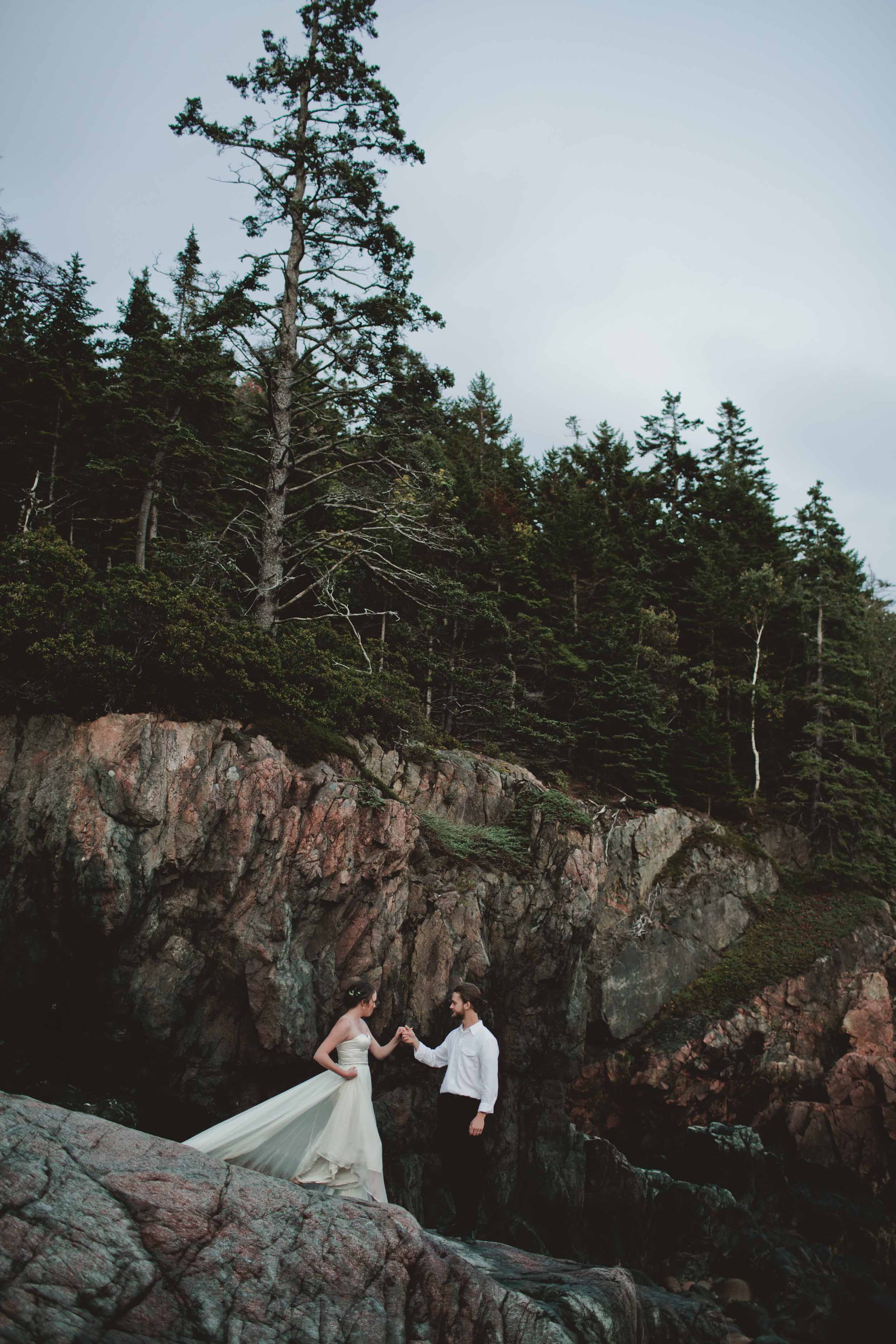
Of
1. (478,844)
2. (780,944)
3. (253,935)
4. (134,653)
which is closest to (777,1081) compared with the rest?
(780,944)

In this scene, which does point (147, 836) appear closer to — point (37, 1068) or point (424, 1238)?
point (37, 1068)

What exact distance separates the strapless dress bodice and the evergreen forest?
572 cm

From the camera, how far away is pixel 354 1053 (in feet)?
22.2

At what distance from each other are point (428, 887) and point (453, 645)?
38.5 feet

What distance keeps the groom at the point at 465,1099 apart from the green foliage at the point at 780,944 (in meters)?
13.2

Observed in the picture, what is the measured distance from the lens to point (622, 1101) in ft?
56.7

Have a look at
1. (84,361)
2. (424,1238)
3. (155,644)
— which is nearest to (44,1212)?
(424,1238)

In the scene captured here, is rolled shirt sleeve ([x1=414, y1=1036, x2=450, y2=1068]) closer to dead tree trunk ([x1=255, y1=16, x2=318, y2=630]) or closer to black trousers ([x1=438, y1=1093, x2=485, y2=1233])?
black trousers ([x1=438, y1=1093, x2=485, y2=1233])

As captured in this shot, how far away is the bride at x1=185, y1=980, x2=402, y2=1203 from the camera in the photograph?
601cm

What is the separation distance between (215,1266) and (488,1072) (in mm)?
3125

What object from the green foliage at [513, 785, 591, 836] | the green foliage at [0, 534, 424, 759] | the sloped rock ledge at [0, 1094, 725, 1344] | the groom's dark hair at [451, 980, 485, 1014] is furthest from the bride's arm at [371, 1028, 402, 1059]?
the green foliage at [513, 785, 591, 836]

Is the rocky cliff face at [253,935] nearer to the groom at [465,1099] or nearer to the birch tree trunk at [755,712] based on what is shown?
the groom at [465,1099]

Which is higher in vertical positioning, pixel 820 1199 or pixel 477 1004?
pixel 477 1004

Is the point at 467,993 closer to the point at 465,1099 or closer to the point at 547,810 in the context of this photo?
the point at 465,1099
